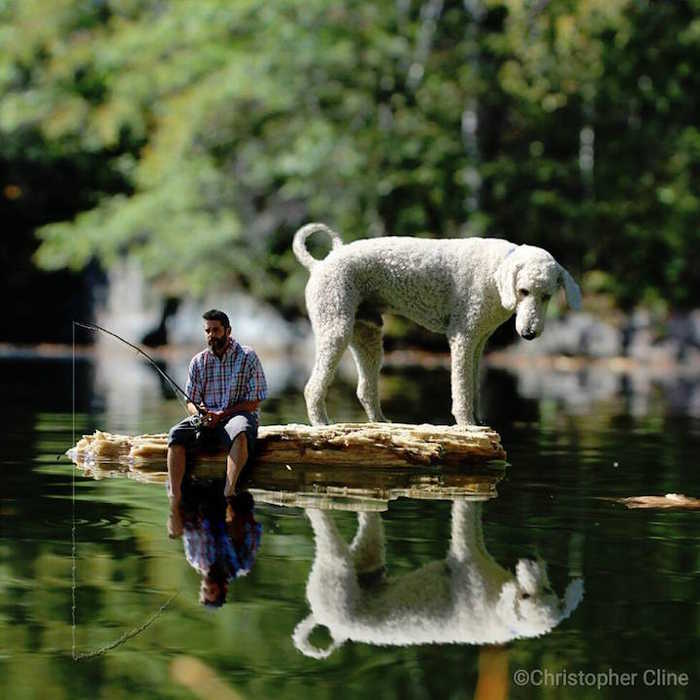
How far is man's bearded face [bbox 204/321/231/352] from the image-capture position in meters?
8.18

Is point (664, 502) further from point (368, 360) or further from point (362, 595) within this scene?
point (362, 595)

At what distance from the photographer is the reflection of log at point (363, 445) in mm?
8875

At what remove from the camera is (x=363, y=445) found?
353 inches

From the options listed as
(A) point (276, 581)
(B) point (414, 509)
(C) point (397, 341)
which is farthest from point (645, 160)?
(A) point (276, 581)

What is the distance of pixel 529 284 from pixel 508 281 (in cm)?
18

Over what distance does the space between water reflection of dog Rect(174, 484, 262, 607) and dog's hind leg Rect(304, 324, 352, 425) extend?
149cm

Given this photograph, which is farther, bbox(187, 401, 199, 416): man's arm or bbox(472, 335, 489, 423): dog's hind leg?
bbox(472, 335, 489, 423): dog's hind leg

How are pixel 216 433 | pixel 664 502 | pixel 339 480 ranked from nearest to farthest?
1. pixel 664 502
2. pixel 216 433
3. pixel 339 480

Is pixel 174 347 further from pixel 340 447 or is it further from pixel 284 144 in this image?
pixel 340 447

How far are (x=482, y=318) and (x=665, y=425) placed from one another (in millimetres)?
4831

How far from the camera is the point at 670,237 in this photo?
1110 inches

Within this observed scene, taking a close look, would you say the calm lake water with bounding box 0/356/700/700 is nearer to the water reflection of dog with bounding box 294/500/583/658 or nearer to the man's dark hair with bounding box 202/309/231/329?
the water reflection of dog with bounding box 294/500/583/658

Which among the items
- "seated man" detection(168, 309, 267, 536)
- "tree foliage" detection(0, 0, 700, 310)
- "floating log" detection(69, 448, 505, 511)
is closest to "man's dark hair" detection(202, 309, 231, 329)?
"seated man" detection(168, 309, 267, 536)

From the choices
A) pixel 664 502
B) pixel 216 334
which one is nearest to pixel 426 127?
pixel 216 334
